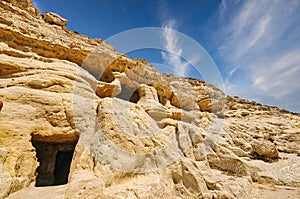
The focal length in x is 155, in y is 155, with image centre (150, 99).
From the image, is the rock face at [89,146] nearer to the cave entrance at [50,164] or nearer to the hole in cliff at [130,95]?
the cave entrance at [50,164]

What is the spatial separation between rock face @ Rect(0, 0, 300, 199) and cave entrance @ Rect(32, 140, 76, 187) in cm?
4

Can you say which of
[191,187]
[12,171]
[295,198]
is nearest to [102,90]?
[12,171]

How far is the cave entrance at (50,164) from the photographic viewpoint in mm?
6239

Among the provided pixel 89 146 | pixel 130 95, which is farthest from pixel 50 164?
pixel 130 95

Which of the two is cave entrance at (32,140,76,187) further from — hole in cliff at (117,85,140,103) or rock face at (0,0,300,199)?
hole in cliff at (117,85,140,103)

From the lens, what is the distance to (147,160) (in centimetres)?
589

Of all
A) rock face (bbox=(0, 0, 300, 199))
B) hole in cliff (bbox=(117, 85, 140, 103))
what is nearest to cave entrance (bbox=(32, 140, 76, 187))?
rock face (bbox=(0, 0, 300, 199))

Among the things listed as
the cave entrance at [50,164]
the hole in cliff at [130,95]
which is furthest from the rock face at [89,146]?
the hole in cliff at [130,95]

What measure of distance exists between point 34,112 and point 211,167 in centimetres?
834

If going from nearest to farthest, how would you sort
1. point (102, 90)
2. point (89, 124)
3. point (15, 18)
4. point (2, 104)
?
point (2, 104) → point (89, 124) → point (15, 18) → point (102, 90)

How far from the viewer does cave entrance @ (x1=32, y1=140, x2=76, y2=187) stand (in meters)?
6.24

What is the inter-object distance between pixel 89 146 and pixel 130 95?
829 centimetres

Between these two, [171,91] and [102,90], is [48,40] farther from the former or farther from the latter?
[171,91]

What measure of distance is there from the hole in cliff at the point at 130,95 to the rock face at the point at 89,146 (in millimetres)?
2525
